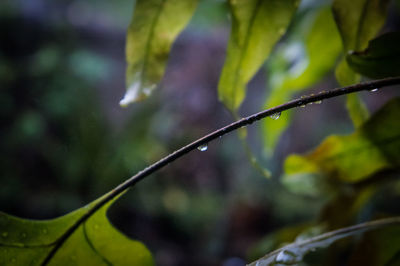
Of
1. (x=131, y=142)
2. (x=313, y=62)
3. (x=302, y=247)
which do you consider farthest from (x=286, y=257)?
(x=131, y=142)

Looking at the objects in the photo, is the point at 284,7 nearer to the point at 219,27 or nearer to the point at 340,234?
the point at 340,234

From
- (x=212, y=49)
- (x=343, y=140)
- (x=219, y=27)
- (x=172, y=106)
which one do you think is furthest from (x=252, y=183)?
A: (x=343, y=140)

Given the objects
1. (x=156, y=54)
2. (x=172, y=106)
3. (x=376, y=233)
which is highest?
(x=156, y=54)

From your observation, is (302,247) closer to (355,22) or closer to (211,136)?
(211,136)

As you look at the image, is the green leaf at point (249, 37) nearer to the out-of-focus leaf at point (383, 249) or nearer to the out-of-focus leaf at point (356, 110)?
the out-of-focus leaf at point (356, 110)

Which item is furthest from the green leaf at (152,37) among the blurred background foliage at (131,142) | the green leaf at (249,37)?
the blurred background foliage at (131,142)

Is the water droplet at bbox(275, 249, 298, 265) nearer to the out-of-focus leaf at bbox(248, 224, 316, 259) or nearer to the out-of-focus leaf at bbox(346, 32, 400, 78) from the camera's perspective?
the out-of-focus leaf at bbox(346, 32, 400, 78)

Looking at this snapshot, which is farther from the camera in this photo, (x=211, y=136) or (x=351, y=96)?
(x=351, y=96)
